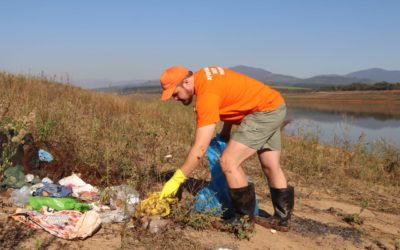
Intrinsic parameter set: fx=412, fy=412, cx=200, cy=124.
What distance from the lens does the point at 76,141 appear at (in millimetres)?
4699

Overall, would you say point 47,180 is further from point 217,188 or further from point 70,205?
point 217,188

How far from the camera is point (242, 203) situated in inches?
134

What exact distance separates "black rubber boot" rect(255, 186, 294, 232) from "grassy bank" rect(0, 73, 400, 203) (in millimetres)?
1195

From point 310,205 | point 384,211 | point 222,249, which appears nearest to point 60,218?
point 222,249

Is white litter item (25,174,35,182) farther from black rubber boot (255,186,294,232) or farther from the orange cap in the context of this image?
black rubber boot (255,186,294,232)

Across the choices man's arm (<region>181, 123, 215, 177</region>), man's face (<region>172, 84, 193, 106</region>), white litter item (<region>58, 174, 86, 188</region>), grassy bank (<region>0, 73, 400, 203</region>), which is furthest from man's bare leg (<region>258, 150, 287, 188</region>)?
white litter item (<region>58, 174, 86, 188</region>)

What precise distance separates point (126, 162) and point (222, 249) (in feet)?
5.56

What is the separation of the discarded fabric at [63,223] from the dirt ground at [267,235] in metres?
0.04

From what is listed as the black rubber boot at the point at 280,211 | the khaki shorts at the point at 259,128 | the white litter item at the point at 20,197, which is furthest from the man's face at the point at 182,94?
the white litter item at the point at 20,197

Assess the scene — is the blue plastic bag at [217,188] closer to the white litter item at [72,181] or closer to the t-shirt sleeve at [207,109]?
the t-shirt sleeve at [207,109]

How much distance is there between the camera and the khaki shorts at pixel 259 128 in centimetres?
329

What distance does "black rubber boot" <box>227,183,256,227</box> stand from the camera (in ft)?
11.0

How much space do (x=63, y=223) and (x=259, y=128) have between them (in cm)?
167

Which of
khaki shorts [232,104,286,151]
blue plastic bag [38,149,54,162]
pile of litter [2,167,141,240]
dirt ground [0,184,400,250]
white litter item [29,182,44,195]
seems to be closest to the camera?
dirt ground [0,184,400,250]
